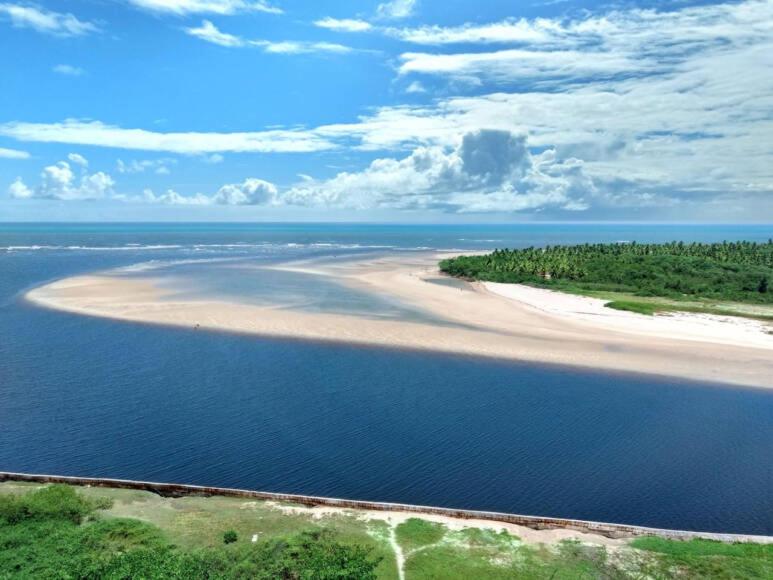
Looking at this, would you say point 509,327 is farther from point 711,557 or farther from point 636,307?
point 711,557

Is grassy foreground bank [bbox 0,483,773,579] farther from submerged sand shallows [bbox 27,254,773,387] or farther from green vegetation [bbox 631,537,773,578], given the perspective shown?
submerged sand shallows [bbox 27,254,773,387]

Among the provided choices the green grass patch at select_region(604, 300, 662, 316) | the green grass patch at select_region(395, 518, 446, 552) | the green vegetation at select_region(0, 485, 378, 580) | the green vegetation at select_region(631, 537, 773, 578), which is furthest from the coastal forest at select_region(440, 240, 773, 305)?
the green vegetation at select_region(0, 485, 378, 580)

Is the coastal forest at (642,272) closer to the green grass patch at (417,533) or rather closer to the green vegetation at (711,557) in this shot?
the green vegetation at (711,557)

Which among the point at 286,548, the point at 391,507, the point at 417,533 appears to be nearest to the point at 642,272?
the point at 391,507

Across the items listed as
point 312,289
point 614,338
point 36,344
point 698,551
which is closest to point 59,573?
point 698,551

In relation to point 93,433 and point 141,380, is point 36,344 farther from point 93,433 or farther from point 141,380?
point 93,433

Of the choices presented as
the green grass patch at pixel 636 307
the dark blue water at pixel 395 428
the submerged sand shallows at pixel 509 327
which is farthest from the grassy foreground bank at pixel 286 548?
the green grass patch at pixel 636 307
